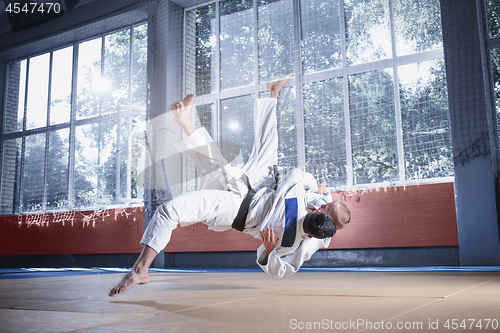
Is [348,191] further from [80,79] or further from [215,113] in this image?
[80,79]

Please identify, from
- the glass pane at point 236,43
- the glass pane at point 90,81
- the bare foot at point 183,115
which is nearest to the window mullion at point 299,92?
the glass pane at point 236,43

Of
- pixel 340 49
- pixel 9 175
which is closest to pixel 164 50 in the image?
pixel 340 49

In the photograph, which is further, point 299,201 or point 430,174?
point 430,174

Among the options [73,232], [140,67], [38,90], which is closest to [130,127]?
[140,67]

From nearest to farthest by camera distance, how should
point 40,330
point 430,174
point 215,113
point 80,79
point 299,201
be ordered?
point 40,330, point 299,201, point 430,174, point 215,113, point 80,79

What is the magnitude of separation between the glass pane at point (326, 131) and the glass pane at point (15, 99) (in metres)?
5.93

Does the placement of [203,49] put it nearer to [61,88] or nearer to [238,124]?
[238,124]

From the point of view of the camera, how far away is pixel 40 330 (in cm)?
117

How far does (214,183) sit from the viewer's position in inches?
95.0

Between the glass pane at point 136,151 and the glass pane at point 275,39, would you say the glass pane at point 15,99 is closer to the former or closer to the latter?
the glass pane at point 136,151

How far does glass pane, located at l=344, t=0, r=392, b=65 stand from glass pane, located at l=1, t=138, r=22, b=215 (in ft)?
21.2

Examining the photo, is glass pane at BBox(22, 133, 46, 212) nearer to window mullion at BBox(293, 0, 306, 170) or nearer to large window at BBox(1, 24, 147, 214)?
large window at BBox(1, 24, 147, 214)

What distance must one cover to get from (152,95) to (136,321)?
5453mm

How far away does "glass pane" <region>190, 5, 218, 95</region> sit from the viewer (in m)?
6.41
